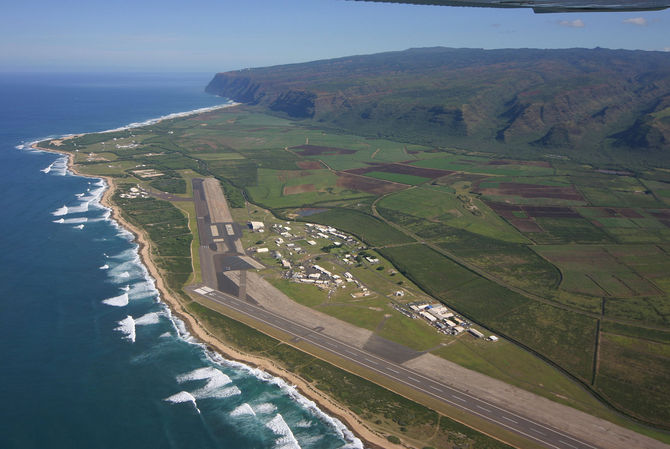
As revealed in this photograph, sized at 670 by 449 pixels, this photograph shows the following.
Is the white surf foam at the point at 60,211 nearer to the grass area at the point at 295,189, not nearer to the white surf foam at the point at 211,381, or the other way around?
the grass area at the point at 295,189

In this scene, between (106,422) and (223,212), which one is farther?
(223,212)

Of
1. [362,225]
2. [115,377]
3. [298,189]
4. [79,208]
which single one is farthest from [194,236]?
[115,377]

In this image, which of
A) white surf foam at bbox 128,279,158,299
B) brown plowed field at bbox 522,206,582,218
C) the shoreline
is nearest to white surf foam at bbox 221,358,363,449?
the shoreline

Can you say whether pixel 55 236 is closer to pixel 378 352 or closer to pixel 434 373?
pixel 378 352

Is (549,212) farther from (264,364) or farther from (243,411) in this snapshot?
(243,411)

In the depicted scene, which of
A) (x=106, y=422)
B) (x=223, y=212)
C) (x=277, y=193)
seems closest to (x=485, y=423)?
(x=106, y=422)
